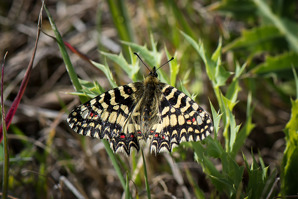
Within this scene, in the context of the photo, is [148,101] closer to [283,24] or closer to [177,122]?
[177,122]

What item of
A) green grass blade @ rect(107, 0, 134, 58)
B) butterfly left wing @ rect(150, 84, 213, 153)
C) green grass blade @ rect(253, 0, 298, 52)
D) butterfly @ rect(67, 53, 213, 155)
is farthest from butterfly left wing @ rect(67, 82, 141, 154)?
green grass blade @ rect(253, 0, 298, 52)

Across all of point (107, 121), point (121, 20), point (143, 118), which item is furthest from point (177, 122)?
point (121, 20)

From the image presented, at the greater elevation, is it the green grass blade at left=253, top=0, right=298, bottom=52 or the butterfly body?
the green grass blade at left=253, top=0, right=298, bottom=52

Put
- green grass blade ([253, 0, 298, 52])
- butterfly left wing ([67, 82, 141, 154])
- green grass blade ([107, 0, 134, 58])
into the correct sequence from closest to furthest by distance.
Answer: butterfly left wing ([67, 82, 141, 154]), green grass blade ([253, 0, 298, 52]), green grass blade ([107, 0, 134, 58])

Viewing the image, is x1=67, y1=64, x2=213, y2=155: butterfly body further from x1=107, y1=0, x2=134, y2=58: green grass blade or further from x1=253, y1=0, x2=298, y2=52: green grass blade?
x1=253, y1=0, x2=298, y2=52: green grass blade

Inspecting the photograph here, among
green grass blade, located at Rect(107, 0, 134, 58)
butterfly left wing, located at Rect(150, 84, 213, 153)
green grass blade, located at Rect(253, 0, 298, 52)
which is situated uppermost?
green grass blade, located at Rect(107, 0, 134, 58)

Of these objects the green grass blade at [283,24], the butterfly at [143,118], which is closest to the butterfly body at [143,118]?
the butterfly at [143,118]
